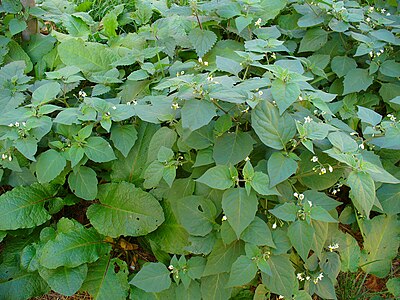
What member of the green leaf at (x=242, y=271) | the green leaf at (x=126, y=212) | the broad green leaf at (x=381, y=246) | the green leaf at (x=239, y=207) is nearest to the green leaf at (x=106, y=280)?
the green leaf at (x=126, y=212)

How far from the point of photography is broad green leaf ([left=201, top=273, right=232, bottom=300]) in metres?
2.05

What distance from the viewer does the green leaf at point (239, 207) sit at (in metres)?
1.88

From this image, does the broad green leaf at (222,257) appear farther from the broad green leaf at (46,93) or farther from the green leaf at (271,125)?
the broad green leaf at (46,93)

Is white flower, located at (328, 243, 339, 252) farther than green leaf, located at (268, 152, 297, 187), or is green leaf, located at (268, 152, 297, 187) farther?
white flower, located at (328, 243, 339, 252)

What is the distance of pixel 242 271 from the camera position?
6.30 ft

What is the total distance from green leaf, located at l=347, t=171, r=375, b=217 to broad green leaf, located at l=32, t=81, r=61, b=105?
146 cm

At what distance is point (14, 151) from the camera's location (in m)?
2.32

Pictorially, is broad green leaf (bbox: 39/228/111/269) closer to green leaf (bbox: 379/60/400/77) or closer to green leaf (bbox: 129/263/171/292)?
green leaf (bbox: 129/263/171/292)

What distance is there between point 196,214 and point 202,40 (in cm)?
119

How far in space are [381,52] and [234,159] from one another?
1.33 meters

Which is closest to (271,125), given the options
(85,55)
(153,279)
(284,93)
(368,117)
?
(284,93)

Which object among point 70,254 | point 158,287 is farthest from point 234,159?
point 70,254

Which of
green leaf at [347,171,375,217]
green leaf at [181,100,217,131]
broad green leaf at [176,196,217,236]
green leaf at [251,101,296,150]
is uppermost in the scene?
green leaf at [181,100,217,131]

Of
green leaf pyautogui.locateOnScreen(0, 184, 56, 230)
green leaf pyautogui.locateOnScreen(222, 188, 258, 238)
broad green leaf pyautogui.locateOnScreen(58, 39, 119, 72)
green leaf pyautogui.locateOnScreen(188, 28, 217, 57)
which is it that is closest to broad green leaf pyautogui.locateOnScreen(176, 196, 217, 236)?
green leaf pyautogui.locateOnScreen(222, 188, 258, 238)
